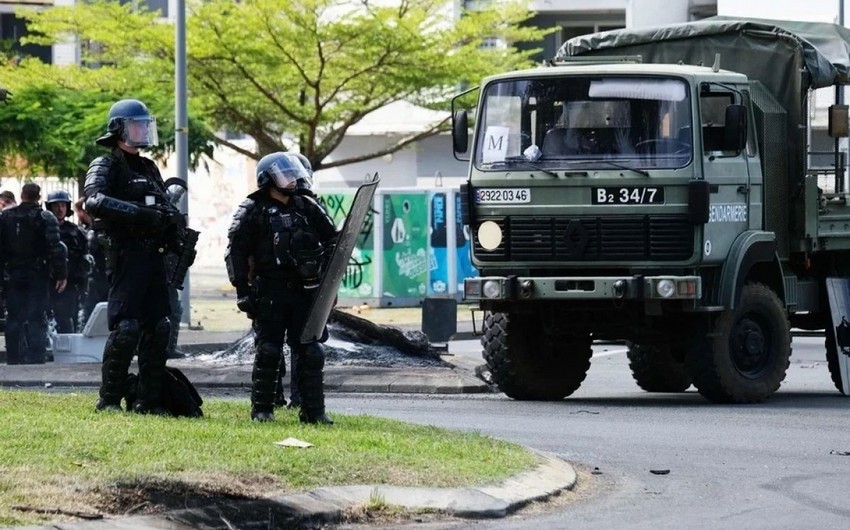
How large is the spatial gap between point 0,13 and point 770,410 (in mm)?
41374

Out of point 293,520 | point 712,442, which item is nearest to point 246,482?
point 293,520

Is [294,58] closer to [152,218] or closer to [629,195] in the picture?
[629,195]

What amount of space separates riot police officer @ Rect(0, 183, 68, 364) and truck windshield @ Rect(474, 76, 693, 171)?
5962 mm

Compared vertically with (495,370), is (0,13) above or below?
above

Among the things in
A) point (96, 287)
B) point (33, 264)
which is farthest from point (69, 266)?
point (96, 287)

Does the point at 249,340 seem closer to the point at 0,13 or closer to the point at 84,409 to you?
the point at 84,409

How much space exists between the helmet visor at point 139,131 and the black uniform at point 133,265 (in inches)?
5.2

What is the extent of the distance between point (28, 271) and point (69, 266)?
115 cm

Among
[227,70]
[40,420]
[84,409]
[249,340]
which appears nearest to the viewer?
[40,420]

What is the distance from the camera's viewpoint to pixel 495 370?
50.5 feet

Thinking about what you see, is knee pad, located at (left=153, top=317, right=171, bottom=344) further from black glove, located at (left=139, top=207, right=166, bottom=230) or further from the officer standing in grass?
the officer standing in grass

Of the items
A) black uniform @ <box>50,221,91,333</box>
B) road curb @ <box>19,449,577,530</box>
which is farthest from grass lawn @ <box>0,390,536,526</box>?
black uniform @ <box>50,221,91,333</box>

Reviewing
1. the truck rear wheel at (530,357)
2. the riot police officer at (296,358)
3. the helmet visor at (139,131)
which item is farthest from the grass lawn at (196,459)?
the truck rear wheel at (530,357)

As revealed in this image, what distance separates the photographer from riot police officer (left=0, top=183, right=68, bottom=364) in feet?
62.4
